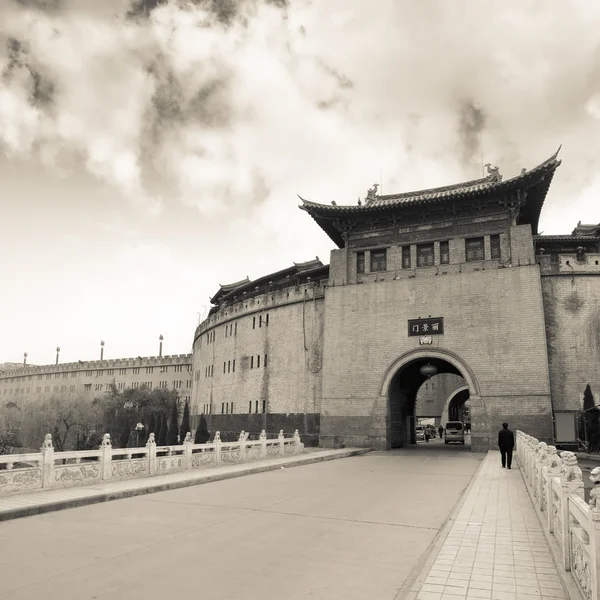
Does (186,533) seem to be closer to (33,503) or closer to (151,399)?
(33,503)

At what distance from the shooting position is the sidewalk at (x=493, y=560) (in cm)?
414

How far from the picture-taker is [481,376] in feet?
63.3

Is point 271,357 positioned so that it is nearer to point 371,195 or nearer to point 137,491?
point 371,195

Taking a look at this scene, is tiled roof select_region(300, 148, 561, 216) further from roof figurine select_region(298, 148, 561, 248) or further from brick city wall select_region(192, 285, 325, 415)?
brick city wall select_region(192, 285, 325, 415)

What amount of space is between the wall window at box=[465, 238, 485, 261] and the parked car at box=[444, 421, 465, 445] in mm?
13585

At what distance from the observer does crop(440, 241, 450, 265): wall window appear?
70.2 ft

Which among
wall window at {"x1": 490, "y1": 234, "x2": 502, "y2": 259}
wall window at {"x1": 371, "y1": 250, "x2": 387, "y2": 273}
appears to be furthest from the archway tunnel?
wall window at {"x1": 490, "y1": 234, "x2": 502, "y2": 259}

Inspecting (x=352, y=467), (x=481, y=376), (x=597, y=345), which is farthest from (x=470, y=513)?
(x=597, y=345)

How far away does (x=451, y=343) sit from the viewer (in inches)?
790

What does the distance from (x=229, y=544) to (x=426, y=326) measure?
1606 cm

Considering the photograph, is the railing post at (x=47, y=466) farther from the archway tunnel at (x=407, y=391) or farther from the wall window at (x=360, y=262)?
the wall window at (x=360, y=262)

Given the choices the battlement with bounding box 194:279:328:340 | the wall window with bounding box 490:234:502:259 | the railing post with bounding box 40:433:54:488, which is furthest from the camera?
the battlement with bounding box 194:279:328:340

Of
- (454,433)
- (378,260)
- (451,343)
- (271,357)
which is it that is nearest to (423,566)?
(451,343)

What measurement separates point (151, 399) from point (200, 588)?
42.6m
